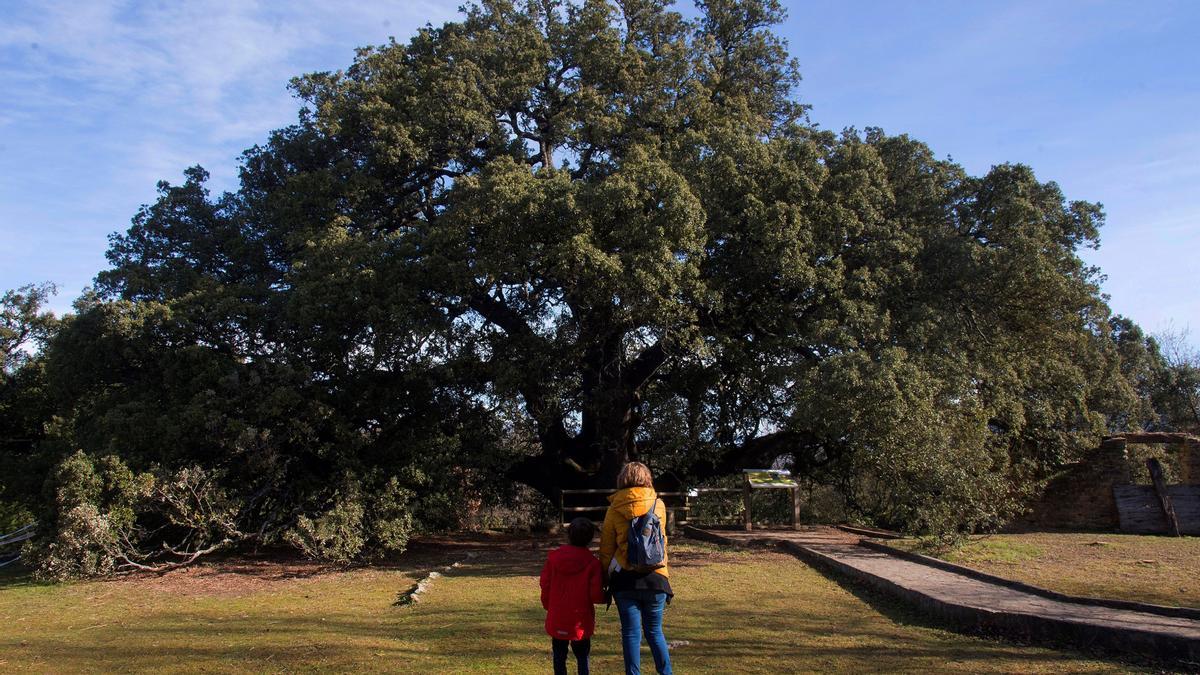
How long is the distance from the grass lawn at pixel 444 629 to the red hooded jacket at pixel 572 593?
1262 mm

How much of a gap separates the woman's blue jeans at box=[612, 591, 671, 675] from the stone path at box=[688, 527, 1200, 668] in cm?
364

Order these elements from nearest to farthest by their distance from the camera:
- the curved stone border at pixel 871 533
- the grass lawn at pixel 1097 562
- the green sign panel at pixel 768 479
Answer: the grass lawn at pixel 1097 562 → the curved stone border at pixel 871 533 → the green sign panel at pixel 768 479

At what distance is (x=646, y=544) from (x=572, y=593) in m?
0.58

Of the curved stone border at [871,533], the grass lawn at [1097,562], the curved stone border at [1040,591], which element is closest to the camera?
the curved stone border at [1040,591]

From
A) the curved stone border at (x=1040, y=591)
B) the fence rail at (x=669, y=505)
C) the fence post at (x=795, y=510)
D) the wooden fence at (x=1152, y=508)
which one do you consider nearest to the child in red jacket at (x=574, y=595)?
the curved stone border at (x=1040, y=591)

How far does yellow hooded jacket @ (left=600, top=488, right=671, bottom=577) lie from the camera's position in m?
4.82

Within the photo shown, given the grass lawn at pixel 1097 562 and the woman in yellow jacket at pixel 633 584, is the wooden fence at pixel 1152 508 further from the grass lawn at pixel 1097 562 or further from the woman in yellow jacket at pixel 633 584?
the woman in yellow jacket at pixel 633 584

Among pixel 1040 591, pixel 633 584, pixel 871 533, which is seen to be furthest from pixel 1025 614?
pixel 871 533

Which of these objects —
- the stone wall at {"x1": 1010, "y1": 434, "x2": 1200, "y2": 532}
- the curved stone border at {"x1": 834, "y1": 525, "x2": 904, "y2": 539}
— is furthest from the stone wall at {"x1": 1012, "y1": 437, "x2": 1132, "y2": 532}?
the curved stone border at {"x1": 834, "y1": 525, "x2": 904, "y2": 539}

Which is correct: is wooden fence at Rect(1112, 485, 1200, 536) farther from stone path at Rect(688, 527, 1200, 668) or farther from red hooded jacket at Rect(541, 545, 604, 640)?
red hooded jacket at Rect(541, 545, 604, 640)

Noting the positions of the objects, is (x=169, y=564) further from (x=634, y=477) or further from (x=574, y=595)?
(x=634, y=477)

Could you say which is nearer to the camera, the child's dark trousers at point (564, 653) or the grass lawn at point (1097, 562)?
the child's dark trousers at point (564, 653)

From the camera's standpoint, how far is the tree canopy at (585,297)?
1292 centimetres

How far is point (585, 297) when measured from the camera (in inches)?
517
